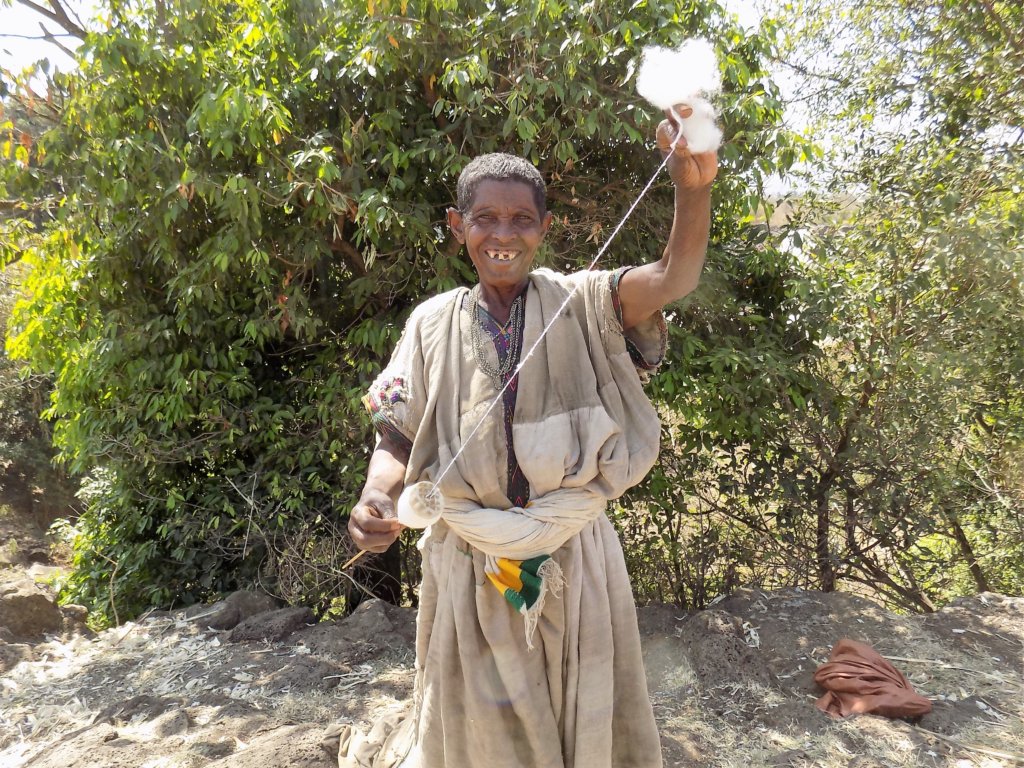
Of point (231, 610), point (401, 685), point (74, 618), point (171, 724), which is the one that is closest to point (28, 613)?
point (74, 618)

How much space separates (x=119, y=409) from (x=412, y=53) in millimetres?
2627

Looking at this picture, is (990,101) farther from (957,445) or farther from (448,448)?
(448,448)

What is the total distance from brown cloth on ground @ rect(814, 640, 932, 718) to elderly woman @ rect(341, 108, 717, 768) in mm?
1708

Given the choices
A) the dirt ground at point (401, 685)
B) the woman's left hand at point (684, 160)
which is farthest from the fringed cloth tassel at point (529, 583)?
the dirt ground at point (401, 685)

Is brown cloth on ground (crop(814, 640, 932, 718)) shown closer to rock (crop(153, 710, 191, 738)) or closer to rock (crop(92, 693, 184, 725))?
rock (crop(153, 710, 191, 738))

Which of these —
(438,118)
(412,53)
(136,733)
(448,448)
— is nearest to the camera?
(448,448)

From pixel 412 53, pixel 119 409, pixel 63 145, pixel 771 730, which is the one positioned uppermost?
pixel 412 53

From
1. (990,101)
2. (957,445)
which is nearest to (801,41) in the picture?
(990,101)

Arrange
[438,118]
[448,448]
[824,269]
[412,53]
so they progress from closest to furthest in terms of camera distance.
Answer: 1. [448,448]
2. [412,53]
3. [438,118]
4. [824,269]

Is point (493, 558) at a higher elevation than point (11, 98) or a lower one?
lower

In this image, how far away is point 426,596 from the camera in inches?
78.4

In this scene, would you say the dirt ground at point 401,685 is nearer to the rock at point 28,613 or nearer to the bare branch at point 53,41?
the rock at point 28,613

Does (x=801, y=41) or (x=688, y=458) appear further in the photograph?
(x=801, y=41)

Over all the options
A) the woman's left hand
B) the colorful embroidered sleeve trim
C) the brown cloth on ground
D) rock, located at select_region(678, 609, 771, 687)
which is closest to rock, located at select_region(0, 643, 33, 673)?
the colorful embroidered sleeve trim
